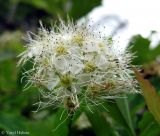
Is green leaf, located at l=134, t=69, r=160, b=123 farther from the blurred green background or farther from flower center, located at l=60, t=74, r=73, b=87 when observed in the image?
flower center, located at l=60, t=74, r=73, b=87

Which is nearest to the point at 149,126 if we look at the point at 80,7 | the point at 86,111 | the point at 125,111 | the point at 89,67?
the point at 125,111

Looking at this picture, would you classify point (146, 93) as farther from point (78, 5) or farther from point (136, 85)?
point (78, 5)

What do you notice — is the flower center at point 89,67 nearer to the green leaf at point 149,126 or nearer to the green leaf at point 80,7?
the green leaf at point 149,126

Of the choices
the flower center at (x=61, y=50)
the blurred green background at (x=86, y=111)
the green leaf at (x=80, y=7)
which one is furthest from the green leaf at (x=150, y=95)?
the green leaf at (x=80, y=7)

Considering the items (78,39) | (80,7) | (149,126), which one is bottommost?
(149,126)

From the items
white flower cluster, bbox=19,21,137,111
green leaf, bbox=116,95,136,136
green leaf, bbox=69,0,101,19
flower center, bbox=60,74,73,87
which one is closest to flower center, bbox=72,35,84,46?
white flower cluster, bbox=19,21,137,111

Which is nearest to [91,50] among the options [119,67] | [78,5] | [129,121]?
[119,67]

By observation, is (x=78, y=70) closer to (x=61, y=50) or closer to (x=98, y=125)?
(x=61, y=50)
